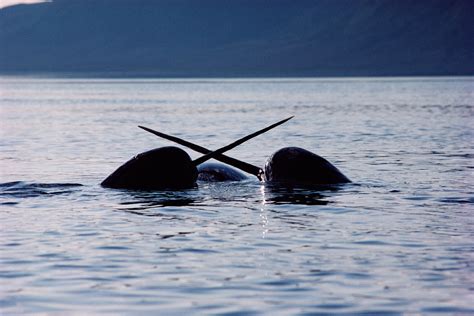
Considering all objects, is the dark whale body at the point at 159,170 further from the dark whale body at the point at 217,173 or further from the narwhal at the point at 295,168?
the dark whale body at the point at 217,173

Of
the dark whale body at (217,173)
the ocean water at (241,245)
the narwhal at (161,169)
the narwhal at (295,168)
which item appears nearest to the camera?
the ocean water at (241,245)

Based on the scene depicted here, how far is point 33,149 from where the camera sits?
36.5 metres

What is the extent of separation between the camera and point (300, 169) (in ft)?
71.0

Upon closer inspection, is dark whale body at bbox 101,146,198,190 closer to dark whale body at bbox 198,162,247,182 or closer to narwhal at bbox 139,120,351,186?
narwhal at bbox 139,120,351,186

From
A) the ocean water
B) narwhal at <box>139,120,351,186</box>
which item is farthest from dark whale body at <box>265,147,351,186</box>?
the ocean water

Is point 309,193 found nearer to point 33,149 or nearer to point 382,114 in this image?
point 33,149

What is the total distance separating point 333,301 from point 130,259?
3.32 meters

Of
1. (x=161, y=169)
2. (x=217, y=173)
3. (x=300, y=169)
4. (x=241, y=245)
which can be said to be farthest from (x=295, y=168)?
(x=241, y=245)

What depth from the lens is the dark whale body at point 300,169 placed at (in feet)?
70.8

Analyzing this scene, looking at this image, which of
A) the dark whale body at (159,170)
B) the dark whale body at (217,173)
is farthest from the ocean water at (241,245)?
the dark whale body at (217,173)

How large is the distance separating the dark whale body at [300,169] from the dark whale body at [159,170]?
1727 mm

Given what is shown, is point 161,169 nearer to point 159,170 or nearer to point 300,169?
point 159,170

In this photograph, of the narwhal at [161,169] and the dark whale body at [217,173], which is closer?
the narwhal at [161,169]

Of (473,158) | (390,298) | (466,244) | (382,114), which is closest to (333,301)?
(390,298)
